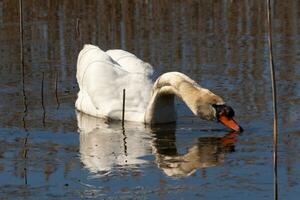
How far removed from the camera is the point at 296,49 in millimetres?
15195

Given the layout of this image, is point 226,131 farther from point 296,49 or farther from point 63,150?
point 296,49

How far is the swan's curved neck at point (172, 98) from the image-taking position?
10953 millimetres

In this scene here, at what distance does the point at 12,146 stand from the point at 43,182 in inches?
65.5

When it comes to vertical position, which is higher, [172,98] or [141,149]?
[172,98]

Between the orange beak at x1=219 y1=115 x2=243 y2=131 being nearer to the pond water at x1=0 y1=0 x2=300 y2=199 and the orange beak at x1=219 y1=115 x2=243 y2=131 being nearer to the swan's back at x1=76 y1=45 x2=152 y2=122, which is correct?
the pond water at x1=0 y1=0 x2=300 y2=199

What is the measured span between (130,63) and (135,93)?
89 centimetres

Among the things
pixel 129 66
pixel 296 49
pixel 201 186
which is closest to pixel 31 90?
pixel 129 66

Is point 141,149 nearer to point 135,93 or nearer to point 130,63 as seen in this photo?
point 135,93

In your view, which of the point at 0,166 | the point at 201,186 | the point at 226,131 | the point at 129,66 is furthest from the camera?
the point at 129,66

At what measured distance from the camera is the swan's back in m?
12.1

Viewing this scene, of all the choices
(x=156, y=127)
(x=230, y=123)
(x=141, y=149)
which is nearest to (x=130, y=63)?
(x=156, y=127)

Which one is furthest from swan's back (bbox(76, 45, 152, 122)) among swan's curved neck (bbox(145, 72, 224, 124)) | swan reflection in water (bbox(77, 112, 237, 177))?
swan reflection in water (bbox(77, 112, 237, 177))

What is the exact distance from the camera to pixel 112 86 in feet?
40.7

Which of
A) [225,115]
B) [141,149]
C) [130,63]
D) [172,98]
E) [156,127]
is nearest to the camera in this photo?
[141,149]
